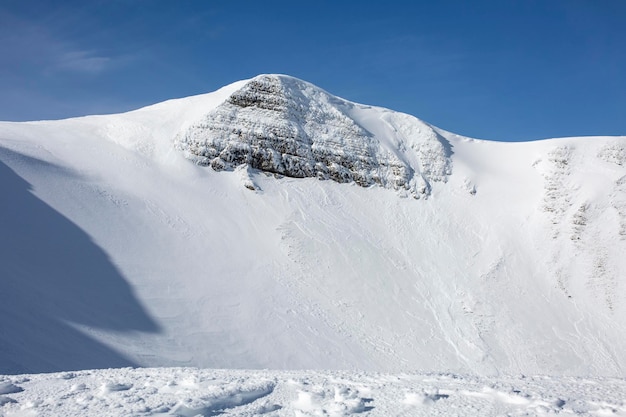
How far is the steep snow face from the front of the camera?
118 ft

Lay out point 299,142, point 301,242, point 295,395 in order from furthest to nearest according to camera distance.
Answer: point 299,142 < point 301,242 < point 295,395

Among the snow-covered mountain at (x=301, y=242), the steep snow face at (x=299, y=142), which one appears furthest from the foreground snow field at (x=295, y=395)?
the steep snow face at (x=299, y=142)

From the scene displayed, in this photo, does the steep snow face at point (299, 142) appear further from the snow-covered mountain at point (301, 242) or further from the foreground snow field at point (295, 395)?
the foreground snow field at point (295, 395)

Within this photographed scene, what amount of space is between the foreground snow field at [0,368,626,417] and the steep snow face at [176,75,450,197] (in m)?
27.8

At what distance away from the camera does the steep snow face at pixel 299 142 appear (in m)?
35.9

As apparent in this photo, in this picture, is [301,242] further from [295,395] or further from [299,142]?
[295,395]

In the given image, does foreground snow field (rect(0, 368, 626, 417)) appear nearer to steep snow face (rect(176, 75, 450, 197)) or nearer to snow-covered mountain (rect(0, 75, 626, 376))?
snow-covered mountain (rect(0, 75, 626, 376))

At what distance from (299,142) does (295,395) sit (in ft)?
102

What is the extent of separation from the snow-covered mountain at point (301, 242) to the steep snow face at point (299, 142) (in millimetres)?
163

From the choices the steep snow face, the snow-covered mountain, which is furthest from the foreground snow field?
the steep snow face

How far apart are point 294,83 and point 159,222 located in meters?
19.8

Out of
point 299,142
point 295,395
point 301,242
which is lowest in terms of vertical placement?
point 295,395

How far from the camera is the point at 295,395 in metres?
7.64

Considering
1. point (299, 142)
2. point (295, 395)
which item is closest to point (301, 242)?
point (299, 142)
